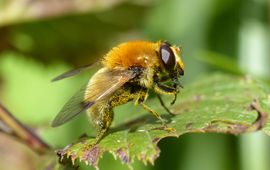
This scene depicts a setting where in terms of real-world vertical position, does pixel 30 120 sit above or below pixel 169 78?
below

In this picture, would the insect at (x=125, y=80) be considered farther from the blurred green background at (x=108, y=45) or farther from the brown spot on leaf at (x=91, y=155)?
the blurred green background at (x=108, y=45)

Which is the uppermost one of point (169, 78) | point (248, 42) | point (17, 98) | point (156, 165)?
point (169, 78)

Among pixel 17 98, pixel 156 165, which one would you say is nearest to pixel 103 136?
pixel 156 165

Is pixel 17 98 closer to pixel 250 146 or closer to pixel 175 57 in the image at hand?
pixel 250 146

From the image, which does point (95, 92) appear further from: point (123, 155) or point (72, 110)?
point (123, 155)

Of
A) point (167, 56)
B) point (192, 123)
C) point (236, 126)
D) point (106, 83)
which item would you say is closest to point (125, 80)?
point (106, 83)

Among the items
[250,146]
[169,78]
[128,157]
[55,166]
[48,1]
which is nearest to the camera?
[128,157]
